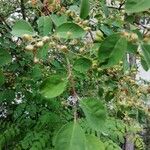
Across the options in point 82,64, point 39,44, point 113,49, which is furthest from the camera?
point 82,64

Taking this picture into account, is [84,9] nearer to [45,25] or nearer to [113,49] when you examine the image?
[113,49]

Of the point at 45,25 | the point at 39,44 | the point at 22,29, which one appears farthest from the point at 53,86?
the point at 45,25

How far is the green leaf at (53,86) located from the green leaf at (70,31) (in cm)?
14

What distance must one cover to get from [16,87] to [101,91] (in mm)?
1057

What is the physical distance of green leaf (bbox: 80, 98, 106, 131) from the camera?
1057mm

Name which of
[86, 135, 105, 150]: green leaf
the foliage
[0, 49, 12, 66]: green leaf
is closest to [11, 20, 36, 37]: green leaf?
the foliage

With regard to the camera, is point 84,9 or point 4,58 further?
point 4,58

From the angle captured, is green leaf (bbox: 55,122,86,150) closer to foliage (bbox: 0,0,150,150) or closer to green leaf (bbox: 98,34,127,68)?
foliage (bbox: 0,0,150,150)

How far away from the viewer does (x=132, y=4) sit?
3.08 ft

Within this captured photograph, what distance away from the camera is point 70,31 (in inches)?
47.5

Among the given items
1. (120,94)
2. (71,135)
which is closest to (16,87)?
(120,94)

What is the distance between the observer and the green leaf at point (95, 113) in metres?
1.06

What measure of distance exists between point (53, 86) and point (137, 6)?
31cm

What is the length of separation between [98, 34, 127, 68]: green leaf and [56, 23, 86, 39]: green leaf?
147 millimetres
